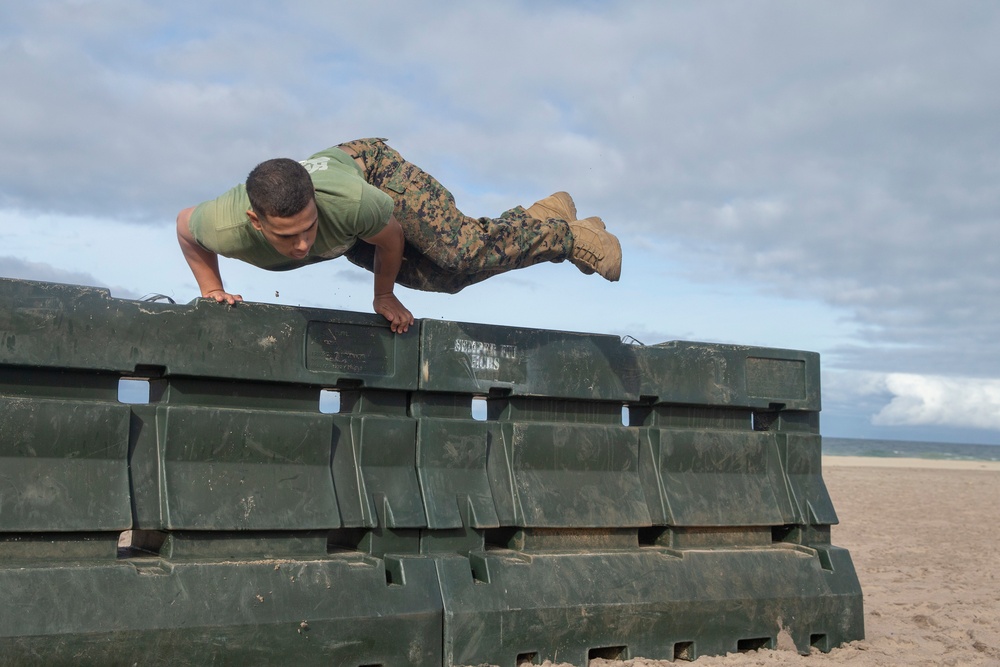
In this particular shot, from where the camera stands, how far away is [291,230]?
366 cm

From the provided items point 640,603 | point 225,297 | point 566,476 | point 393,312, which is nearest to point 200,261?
point 225,297

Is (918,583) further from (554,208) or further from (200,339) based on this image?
(200,339)

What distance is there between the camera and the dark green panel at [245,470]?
360 centimetres

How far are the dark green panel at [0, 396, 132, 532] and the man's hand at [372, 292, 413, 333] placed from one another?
3.58 feet

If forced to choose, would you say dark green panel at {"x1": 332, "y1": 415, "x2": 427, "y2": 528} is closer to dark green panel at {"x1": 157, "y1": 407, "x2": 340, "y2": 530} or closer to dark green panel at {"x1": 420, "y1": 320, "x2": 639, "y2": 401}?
dark green panel at {"x1": 157, "y1": 407, "x2": 340, "y2": 530}

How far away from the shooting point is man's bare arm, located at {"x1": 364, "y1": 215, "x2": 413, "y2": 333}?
412cm

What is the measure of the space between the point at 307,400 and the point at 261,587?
0.76 metres

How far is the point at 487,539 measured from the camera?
4363 millimetres

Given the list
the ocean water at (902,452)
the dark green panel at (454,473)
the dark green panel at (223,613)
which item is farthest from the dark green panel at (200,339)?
the ocean water at (902,452)

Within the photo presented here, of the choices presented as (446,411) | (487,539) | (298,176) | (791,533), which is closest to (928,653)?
(791,533)

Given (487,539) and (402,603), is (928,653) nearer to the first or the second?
(487,539)

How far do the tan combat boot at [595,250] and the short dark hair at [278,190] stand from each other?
5.73 feet

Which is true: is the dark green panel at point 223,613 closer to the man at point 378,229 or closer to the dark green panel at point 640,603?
the dark green panel at point 640,603

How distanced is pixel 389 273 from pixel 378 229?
0.30 m
